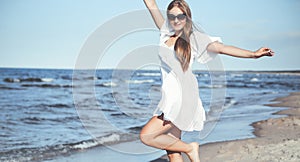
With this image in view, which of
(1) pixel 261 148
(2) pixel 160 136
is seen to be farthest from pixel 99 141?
(2) pixel 160 136

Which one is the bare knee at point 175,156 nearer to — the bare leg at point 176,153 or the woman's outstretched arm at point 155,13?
the bare leg at point 176,153

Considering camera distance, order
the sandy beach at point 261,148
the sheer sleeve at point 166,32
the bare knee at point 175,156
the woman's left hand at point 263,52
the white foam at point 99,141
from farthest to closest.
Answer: the white foam at point 99,141 → the sandy beach at point 261,148 → the bare knee at point 175,156 → the sheer sleeve at point 166,32 → the woman's left hand at point 263,52

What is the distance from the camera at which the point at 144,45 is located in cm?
379

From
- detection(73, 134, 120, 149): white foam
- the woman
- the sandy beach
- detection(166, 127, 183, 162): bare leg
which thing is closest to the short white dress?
the woman

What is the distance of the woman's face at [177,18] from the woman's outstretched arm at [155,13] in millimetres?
148

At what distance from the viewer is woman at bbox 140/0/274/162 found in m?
3.50

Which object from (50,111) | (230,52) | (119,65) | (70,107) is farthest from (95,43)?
(70,107)

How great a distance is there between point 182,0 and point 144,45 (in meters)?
0.55

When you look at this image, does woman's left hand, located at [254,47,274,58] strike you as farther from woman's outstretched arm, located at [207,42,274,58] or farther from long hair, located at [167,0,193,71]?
long hair, located at [167,0,193,71]

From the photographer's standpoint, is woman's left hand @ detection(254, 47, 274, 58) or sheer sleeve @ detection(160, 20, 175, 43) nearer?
woman's left hand @ detection(254, 47, 274, 58)

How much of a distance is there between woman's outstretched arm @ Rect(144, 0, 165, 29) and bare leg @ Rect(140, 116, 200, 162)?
0.86 m

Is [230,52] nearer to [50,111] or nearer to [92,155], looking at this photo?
[92,155]

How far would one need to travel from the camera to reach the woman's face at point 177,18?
11.5 ft

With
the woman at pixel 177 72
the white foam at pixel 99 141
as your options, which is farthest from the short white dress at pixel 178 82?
the white foam at pixel 99 141
